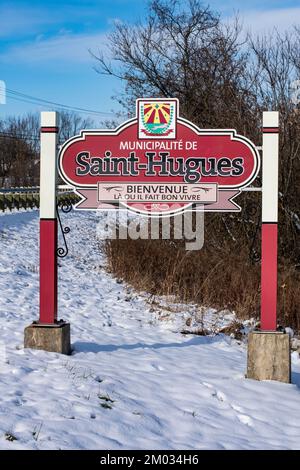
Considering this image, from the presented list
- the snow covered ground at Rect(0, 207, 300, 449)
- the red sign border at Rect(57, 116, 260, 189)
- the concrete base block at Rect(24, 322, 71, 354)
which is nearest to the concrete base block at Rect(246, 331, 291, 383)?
the snow covered ground at Rect(0, 207, 300, 449)

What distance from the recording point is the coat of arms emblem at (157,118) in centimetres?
610

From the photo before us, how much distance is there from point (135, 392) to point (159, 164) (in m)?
2.32

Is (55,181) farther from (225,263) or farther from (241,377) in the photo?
(225,263)

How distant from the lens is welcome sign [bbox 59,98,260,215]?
6.05 m

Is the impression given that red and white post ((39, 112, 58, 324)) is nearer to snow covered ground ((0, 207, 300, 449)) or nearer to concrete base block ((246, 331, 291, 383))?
snow covered ground ((0, 207, 300, 449))

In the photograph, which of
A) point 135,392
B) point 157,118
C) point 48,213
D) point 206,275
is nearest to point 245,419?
point 135,392

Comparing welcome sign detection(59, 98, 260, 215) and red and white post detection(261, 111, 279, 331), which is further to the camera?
welcome sign detection(59, 98, 260, 215)

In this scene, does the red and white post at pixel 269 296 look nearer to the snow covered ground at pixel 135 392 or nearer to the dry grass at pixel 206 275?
the snow covered ground at pixel 135 392

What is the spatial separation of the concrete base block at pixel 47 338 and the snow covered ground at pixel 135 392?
11cm

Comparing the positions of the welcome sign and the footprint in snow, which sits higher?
the welcome sign

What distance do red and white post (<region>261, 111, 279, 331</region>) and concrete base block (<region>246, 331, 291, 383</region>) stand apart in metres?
0.14

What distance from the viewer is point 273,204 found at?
5902mm
